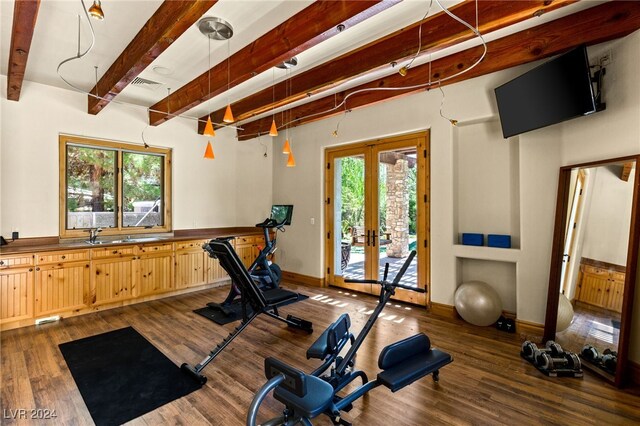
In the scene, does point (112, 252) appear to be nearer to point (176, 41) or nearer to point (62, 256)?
point (62, 256)

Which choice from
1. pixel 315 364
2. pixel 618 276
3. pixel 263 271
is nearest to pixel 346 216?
pixel 263 271

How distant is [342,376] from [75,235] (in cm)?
473

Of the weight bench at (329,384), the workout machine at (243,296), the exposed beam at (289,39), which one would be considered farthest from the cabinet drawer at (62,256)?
the weight bench at (329,384)

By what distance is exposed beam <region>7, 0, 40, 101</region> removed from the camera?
7.48 ft

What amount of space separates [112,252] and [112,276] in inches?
14.3

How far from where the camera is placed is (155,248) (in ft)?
15.8

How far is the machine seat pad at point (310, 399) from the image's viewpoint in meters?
1.56

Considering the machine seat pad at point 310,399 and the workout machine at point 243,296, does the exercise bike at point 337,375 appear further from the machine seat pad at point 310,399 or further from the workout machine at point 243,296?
the workout machine at point 243,296

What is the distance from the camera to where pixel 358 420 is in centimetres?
→ 211

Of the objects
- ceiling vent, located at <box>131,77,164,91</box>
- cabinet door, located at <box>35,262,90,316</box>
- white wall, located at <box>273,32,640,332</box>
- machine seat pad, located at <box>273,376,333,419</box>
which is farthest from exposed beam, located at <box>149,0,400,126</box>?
cabinet door, located at <box>35,262,90,316</box>

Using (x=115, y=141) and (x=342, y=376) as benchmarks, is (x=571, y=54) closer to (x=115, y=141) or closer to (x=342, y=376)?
(x=342, y=376)

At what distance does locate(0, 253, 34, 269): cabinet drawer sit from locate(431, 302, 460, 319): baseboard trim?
5380mm

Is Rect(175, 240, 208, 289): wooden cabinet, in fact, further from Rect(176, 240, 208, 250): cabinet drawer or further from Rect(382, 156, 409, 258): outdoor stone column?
Rect(382, 156, 409, 258): outdoor stone column

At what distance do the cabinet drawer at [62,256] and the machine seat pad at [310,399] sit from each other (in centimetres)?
393
